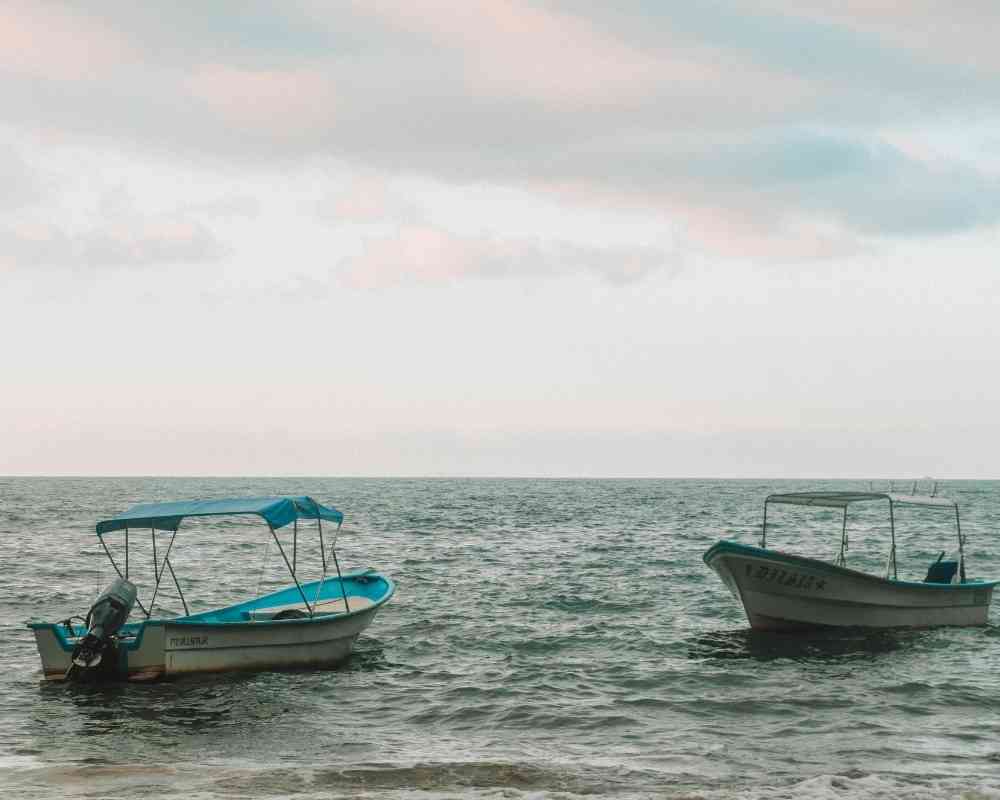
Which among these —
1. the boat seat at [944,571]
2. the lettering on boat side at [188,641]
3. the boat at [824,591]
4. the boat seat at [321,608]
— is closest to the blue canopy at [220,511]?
the lettering on boat side at [188,641]

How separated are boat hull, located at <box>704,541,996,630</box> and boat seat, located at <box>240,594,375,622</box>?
→ 8.38 metres

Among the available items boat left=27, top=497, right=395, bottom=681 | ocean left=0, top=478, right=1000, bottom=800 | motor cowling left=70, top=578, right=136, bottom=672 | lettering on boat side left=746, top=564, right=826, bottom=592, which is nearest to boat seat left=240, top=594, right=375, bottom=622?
boat left=27, top=497, right=395, bottom=681

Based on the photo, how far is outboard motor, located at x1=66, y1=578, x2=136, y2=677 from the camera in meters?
18.7

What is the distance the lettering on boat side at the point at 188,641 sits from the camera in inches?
755

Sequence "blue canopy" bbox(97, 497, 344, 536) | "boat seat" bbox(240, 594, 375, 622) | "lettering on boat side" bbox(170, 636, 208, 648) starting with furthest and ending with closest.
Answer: "boat seat" bbox(240, 594, 375, 622) < "blue canopy" bbox(97, 497, 344, 536) < "lettering on boat side" bbox(170, 636, 208, 648)

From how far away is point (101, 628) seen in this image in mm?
18906

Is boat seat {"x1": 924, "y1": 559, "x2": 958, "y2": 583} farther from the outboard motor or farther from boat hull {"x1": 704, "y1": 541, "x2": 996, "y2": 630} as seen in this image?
the outboard motor

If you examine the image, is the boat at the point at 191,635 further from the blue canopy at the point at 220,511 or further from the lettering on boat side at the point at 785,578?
the lettering on boat side at the point at 785,578

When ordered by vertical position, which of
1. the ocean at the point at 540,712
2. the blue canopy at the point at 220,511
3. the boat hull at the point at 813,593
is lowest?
the ocean at the point at 540,712

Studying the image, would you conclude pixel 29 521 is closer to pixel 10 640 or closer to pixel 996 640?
pixel 10 640

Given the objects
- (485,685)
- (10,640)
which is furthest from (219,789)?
(10,640)

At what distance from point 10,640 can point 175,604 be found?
7076mm

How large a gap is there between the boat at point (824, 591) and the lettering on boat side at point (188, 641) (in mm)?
11028

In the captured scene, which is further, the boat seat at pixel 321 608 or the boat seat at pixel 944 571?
the boat seat at pixel 944 571
